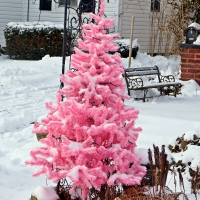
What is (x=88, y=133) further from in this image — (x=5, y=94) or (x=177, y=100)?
(x=5, y=94)

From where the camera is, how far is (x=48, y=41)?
18828 millimetres

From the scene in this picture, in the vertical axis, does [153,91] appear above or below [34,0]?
below

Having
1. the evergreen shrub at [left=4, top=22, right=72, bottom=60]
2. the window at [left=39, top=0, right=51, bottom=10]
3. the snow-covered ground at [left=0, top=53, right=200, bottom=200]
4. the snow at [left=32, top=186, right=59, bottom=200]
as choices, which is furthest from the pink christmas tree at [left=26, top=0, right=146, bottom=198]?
the window at [left=39, top=0, right=51, bottom=10]

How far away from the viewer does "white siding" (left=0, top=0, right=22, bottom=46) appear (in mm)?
22016

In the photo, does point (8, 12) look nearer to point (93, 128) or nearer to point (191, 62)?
point (191, 62)

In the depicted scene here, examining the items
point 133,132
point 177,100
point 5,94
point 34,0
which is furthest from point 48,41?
point 133,132

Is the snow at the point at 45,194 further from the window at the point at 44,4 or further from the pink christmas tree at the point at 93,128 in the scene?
the window at the point at 44,4

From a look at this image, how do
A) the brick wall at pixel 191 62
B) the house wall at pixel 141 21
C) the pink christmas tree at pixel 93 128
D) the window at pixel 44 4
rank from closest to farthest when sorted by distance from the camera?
the pink christmas tree at pixel 93 128 < the brick wall at pixel 191 62 < the house wall at pixel 141 21 < the window at pixel 44 4

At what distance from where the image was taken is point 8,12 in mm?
22141

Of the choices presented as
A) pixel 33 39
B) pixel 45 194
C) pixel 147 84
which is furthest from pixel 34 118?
pixel 33 39

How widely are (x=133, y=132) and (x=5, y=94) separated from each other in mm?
7867

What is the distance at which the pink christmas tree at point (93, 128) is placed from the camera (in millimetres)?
3891

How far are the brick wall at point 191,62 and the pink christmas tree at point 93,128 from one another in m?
8.00

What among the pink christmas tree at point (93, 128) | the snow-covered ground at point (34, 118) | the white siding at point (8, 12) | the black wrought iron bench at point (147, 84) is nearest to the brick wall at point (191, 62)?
the snow-covered ground at point (34, 118)
